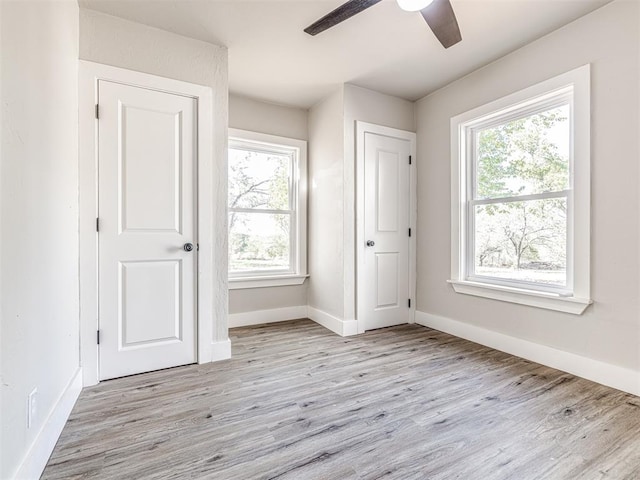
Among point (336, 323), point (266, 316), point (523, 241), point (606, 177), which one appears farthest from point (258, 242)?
point (606, 177)

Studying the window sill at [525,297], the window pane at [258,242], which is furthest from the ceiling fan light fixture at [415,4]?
the window pane at [258,242]

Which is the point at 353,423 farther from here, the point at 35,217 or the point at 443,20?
the point at 443,20

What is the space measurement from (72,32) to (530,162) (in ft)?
10.9

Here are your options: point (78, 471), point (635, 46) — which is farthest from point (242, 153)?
point (635, 46)

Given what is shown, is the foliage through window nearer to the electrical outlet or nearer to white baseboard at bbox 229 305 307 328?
white baseboard at bbox 229 305 307 328

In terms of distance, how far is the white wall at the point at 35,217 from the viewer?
3.70 feet

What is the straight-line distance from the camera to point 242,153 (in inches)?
140

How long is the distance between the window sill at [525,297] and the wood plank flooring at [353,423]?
1.51 feet

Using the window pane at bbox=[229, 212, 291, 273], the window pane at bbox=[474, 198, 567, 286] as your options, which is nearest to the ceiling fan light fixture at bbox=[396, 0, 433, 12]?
the window pane at bbox=[474, 198, 567, 286]

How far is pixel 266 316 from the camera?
3.65m

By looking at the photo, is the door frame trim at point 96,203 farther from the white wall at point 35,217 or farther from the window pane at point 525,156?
the window pane at point 525,156

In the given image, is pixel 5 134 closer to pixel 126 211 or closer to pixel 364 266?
pixel 126 211

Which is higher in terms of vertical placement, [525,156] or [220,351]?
[525,156]

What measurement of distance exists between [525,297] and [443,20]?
207 centimetres
